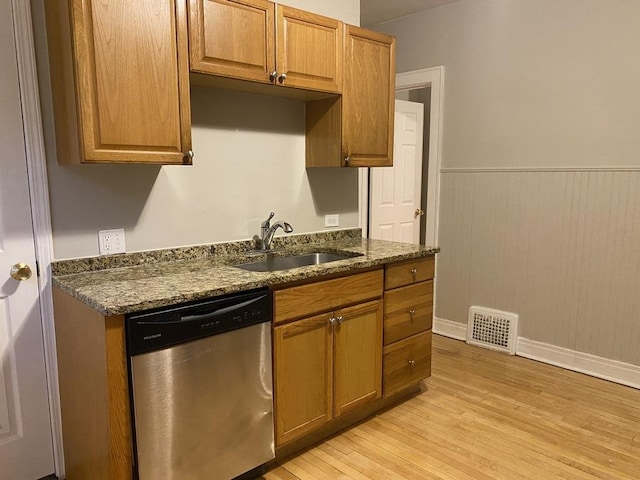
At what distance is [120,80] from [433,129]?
277 centimetres

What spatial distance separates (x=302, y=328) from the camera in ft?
7.04

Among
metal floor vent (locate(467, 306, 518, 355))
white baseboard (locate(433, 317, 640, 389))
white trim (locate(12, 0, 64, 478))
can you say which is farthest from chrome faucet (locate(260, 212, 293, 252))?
white baseboard (locate(433, 317, 640, 389))

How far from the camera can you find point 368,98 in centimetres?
275

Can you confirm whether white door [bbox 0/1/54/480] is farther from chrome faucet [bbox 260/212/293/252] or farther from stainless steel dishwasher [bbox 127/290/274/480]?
chrome faucet [bbox 260/212/293/252]

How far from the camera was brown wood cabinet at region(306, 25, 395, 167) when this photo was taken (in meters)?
2.64

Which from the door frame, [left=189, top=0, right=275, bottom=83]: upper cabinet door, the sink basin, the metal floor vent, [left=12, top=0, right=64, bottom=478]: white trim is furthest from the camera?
the door frame

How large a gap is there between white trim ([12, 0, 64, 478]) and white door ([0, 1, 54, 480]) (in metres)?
0.02

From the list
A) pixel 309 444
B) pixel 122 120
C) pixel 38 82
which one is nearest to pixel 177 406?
pixel 309 444

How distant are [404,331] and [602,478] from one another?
1135 mm

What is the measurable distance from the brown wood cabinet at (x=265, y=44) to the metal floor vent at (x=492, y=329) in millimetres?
2197

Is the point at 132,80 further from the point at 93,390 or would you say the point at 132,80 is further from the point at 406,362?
the point at 406,362

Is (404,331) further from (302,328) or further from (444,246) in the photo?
(444,246)

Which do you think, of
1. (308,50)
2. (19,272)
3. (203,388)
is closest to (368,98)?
(308,50)

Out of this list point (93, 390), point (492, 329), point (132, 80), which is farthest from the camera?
point (492, 329)
